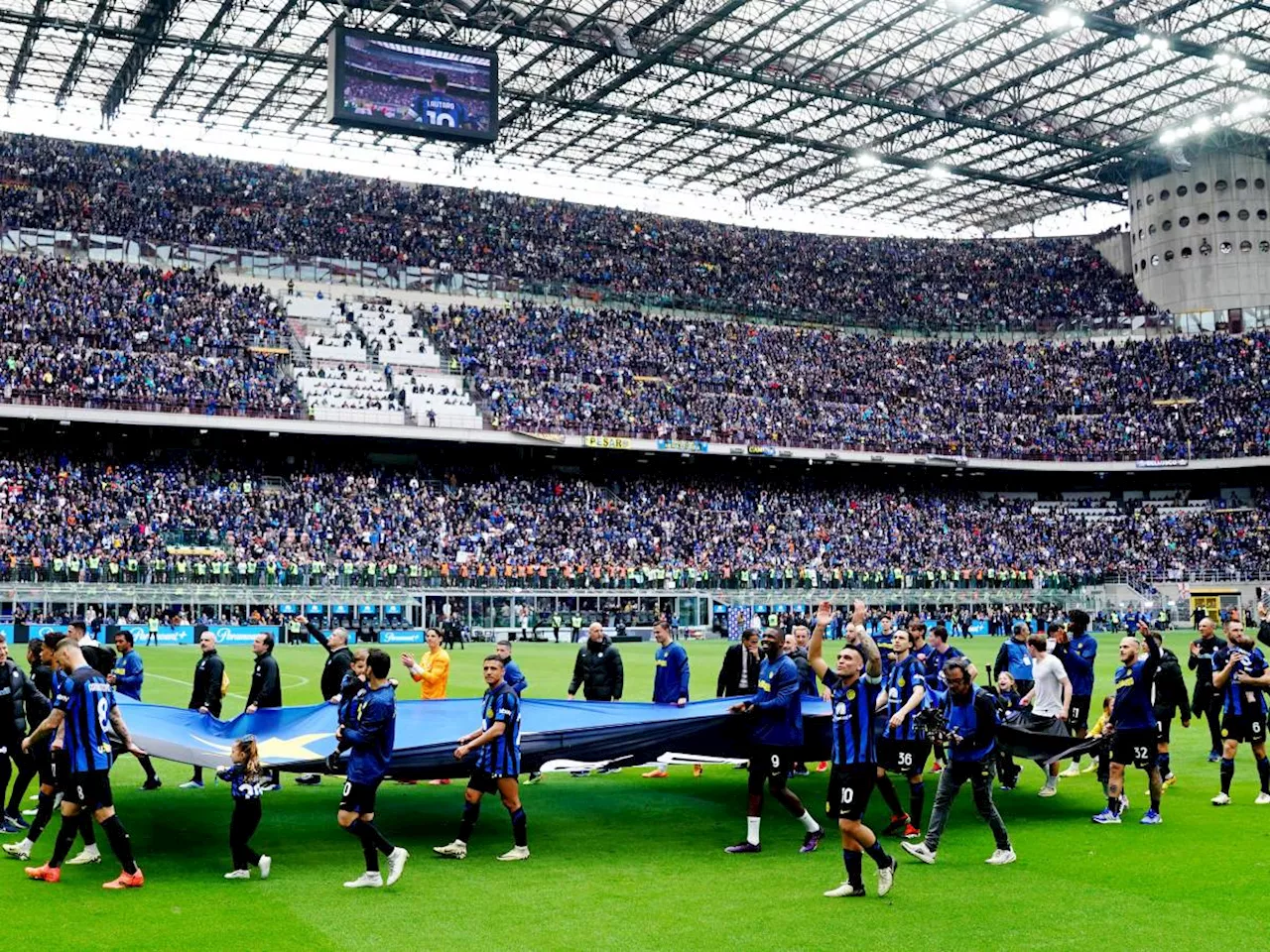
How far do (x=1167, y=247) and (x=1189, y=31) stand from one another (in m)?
30.7

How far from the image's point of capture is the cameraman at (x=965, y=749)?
11.4 meters

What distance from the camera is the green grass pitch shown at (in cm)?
917

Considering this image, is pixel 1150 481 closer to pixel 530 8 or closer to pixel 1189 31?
pixel 1189 31

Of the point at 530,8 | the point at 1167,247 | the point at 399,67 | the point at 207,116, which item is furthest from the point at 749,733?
the point at 1167,247

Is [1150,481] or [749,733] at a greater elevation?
[1150,481]

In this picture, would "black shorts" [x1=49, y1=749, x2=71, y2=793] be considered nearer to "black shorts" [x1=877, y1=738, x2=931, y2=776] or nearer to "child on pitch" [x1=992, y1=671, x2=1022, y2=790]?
"black shorts" [x1=877, y1=738, x2=931, y2=776]

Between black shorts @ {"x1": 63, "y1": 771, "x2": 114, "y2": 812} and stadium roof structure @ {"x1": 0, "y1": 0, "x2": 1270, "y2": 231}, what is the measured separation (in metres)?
41.2

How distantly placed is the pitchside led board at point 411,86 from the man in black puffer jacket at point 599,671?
28.8 metres

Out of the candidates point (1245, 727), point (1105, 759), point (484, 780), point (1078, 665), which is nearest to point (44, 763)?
point (484, 780)

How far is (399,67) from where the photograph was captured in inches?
1652

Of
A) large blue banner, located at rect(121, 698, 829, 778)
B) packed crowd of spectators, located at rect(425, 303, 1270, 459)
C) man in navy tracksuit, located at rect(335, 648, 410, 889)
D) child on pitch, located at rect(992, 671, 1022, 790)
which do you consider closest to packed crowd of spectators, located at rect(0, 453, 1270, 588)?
packed crowd of spectators, located at rect(425, 303, 1270, 459)

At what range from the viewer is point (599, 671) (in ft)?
55.0

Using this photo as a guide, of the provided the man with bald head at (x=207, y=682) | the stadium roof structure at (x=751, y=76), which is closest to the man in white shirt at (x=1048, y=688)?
the man with bald head at (x=207, y=682)

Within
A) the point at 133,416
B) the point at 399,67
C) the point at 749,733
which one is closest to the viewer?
the point at 749,733
